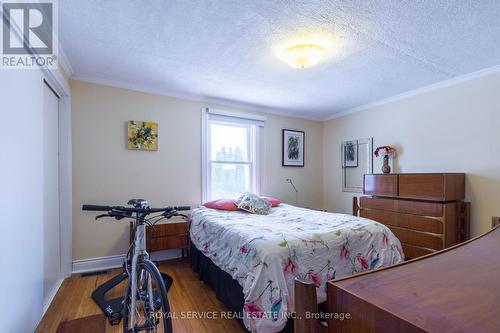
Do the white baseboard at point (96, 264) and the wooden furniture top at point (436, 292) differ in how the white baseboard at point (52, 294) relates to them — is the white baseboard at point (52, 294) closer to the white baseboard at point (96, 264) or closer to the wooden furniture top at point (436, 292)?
the white baseboard at point (96, 264)

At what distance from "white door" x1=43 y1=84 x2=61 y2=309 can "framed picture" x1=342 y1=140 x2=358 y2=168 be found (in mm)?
4063

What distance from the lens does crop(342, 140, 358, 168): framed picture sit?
409 centimetres

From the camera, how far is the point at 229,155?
3.82 m

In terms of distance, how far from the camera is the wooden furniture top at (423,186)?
2.65m

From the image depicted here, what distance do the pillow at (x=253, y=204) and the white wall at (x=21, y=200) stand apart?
195 cm

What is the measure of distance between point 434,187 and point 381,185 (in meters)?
0.62

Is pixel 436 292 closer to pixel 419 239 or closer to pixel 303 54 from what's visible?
pixel 303 54

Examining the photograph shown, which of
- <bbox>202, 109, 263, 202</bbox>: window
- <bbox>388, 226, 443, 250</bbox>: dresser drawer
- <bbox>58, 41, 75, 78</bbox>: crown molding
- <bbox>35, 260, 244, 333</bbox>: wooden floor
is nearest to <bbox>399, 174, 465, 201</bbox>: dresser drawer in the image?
<bbox>388, 226, 443, 250</bbox>: dresser drawer

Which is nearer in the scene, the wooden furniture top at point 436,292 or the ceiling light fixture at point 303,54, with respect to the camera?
the wooden furniture top at point 436,292

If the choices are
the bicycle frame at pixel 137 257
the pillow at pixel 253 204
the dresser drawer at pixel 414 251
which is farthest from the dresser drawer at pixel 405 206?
the bicycle frame at pixel 137 257

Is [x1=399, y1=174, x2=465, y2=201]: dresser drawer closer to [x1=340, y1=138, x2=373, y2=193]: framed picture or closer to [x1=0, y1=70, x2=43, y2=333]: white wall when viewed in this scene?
[x1=340, y1=138, x2=373, y2=193]: framed picture

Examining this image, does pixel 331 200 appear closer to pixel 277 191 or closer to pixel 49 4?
pixel 277 191

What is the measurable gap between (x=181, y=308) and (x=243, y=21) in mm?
2368

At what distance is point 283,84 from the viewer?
3.07 meters
